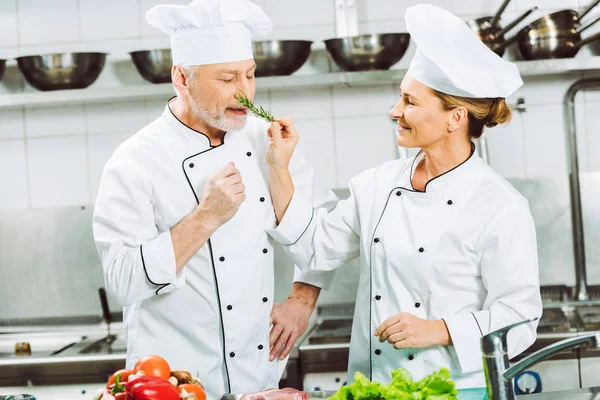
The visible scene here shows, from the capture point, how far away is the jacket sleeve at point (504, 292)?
2045 mm

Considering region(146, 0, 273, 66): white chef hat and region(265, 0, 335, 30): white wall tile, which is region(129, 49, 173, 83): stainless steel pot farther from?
region(146, 0, 273, 66): white chef hat

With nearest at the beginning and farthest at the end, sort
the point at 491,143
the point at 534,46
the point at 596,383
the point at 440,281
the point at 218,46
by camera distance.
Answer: the point at 440,281, the point at 218,46, the point at 596,383, the point at 534,46, the point at 491,143

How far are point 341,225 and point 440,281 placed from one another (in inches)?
15.5

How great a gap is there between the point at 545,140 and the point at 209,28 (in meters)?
1.98

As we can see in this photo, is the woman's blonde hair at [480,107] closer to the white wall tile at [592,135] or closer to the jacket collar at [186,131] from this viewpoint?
the jacket collar at [186,131]

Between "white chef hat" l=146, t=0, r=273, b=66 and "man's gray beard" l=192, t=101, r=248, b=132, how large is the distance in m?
0.14

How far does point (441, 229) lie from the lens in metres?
2.16

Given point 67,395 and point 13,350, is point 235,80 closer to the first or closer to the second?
point 67,395

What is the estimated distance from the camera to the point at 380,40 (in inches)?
132

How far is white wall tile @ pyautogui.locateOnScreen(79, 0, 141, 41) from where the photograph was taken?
3773 millimetres

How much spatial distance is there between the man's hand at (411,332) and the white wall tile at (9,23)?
2.68 meters

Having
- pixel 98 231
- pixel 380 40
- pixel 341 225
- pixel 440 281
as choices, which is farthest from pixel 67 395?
pixel 380 40

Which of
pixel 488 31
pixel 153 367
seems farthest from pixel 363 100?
pixel 153 367

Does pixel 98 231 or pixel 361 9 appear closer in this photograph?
pixel 98 231
